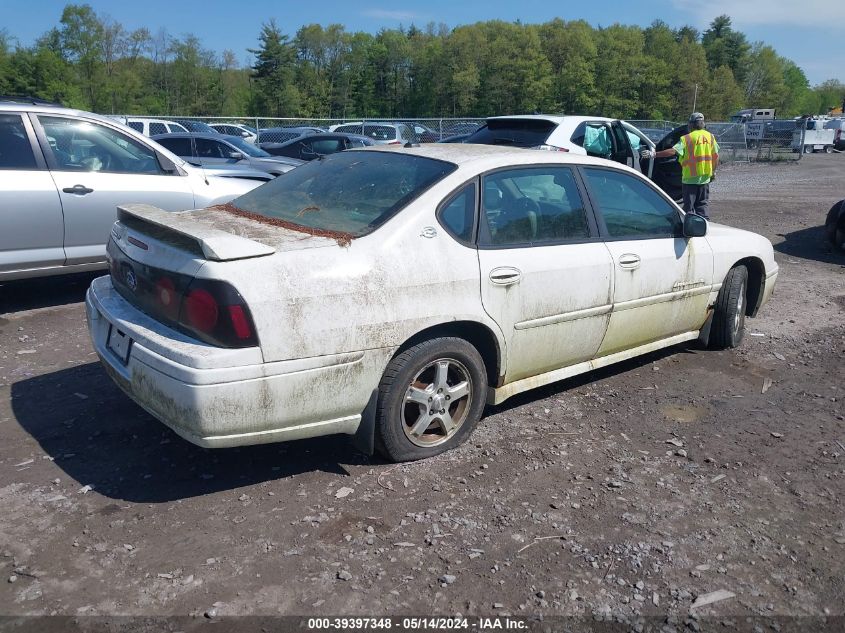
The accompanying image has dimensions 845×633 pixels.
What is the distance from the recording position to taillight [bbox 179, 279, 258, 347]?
10.1ft

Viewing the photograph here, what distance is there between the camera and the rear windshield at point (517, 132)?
1004 cm

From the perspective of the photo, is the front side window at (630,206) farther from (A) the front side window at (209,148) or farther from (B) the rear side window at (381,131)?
(B) the rear side window at (381,131)

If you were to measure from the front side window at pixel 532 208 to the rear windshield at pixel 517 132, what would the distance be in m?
5.66

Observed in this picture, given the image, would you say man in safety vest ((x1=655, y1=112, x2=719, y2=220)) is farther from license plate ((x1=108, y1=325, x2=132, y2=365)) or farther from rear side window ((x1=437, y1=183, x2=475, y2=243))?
license plate ((x1=108, y1=325, x2=132, y2=365))

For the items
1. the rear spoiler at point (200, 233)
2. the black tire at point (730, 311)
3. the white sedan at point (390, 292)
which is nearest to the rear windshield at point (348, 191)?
the white sedan at point (390, 292)

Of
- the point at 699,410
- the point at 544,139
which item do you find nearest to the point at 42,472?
the point at 699,410

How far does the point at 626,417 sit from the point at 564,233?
121 cm

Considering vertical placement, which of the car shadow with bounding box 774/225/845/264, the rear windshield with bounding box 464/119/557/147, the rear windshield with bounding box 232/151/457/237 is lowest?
the car shadow with bounding box 774/225/845/264

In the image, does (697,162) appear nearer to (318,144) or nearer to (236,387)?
(236,387)

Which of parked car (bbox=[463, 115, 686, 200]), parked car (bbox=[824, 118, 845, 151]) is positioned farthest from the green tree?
parked car (bbox=[463, 115, 686, 200])

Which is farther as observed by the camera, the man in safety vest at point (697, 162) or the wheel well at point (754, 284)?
the man in safety vest at point (697, 162)

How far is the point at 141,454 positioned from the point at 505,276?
2.12 metres

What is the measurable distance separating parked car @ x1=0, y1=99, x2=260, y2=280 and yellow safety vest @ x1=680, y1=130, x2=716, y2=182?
6.68m

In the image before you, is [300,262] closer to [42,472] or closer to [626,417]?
[42,472]
